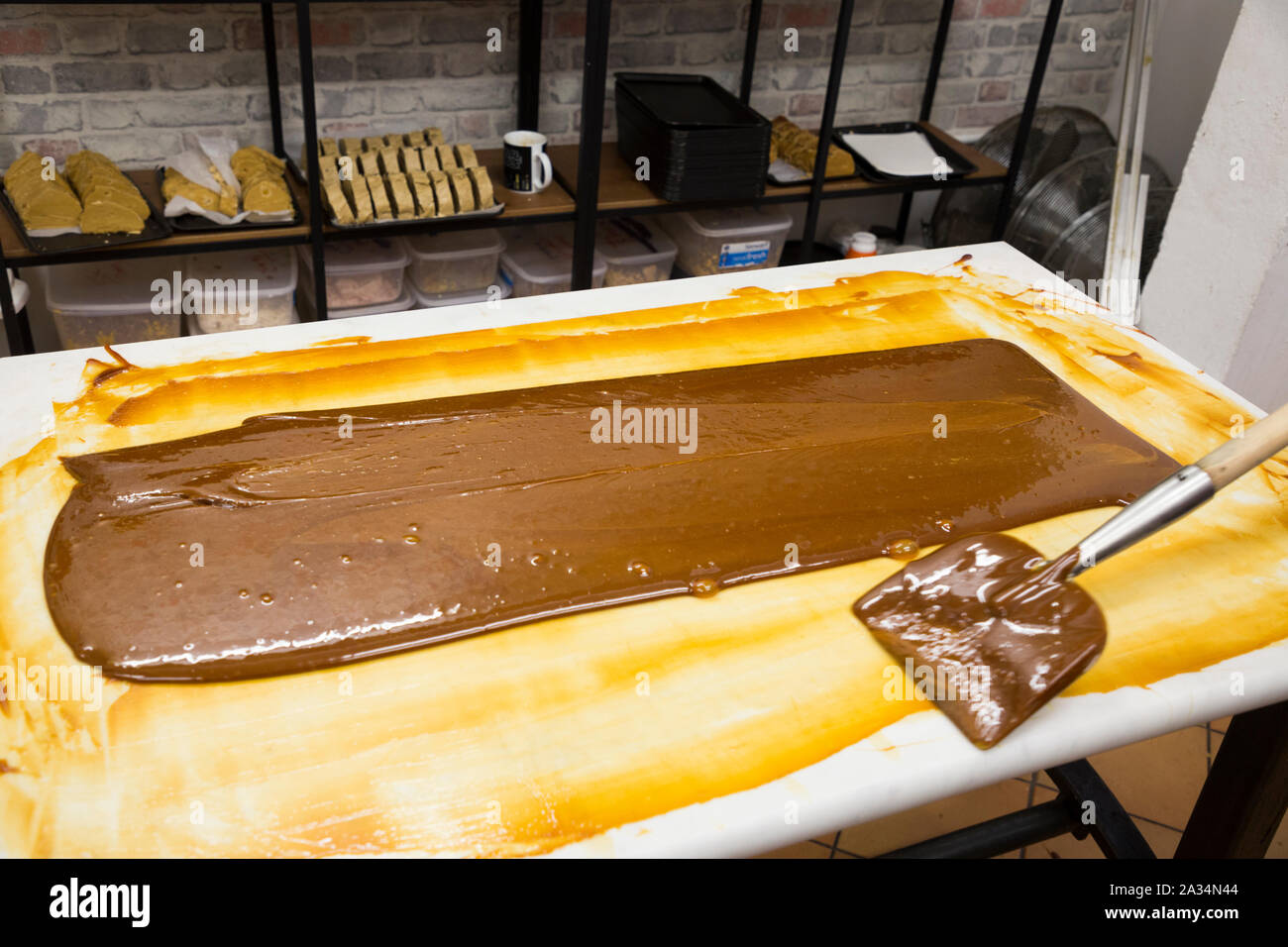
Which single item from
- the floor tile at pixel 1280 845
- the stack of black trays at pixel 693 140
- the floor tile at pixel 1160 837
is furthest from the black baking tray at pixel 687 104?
the floor tile at pixel 1280 845

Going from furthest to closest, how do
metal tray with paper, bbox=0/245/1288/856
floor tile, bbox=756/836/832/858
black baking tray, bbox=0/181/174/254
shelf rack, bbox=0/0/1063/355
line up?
shelf rack, bbox=0/0/1063/355 → black baking tray, bbox=0/181/174/254 → floor tile, bbox=756/836/832/858 → metal tray with paper, bbox=0/245/1288/856

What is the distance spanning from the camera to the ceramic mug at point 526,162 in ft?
9.29

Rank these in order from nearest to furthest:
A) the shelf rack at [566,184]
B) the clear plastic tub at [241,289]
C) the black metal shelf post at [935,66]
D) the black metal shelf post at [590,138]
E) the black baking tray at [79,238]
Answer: the black baking tray at [79,238], the shelf rack at [566,184], the black metal shelf post at [590,138], the clear plastic tub at [241,289], the black metal shelf post at [935,66]

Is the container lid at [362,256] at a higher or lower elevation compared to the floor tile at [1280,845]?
higher

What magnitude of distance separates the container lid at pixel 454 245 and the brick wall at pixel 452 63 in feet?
1.28

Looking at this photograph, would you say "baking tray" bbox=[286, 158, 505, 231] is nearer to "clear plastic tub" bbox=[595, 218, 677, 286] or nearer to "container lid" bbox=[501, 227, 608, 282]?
"container lid" bbox=[501, 227, 608, 282]

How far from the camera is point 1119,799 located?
2.22m

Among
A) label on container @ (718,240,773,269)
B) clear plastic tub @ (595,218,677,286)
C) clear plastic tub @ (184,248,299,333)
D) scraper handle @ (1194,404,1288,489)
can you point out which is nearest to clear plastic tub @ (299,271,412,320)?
clear plastic tub @ (184,248,299,333)

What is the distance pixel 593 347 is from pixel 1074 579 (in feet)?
2.74

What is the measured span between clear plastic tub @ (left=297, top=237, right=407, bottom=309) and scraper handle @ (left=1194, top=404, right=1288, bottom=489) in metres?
2.12

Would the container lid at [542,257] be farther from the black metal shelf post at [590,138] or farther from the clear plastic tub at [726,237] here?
the clear plastic tub at [726,237]

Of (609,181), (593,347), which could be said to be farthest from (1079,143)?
(593,347)

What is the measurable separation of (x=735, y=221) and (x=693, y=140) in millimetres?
413

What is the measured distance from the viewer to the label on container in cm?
317
